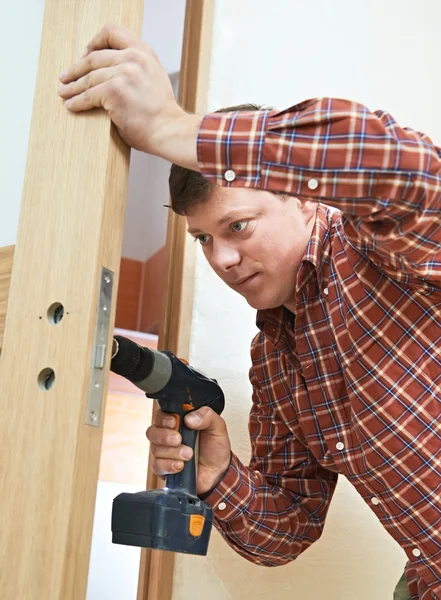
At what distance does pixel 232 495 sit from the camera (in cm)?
120

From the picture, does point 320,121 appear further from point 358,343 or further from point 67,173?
point 358,343

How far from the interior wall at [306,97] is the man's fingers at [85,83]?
0.78 metres

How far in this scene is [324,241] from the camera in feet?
3.90

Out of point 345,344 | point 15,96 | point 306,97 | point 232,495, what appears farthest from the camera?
point 306,97

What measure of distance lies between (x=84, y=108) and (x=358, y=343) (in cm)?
54

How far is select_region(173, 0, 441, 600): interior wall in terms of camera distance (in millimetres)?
1387

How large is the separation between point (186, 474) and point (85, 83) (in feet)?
2.02

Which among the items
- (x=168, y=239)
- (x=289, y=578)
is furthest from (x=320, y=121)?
(x=289, y=578)

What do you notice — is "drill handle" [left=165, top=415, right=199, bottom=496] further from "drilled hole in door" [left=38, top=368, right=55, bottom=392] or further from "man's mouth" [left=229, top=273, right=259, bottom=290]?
"drilled hole in door" [left=38, top=368, right=55, bottom=392]

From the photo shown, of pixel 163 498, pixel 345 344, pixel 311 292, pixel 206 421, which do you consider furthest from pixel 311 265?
pixel 163 498

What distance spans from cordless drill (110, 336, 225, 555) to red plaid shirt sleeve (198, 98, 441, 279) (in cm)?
27

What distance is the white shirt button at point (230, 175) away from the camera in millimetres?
764

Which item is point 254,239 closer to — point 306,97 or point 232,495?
point 232,495

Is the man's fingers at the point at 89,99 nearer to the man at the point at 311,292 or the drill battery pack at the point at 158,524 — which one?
the man at the point at 311,292
